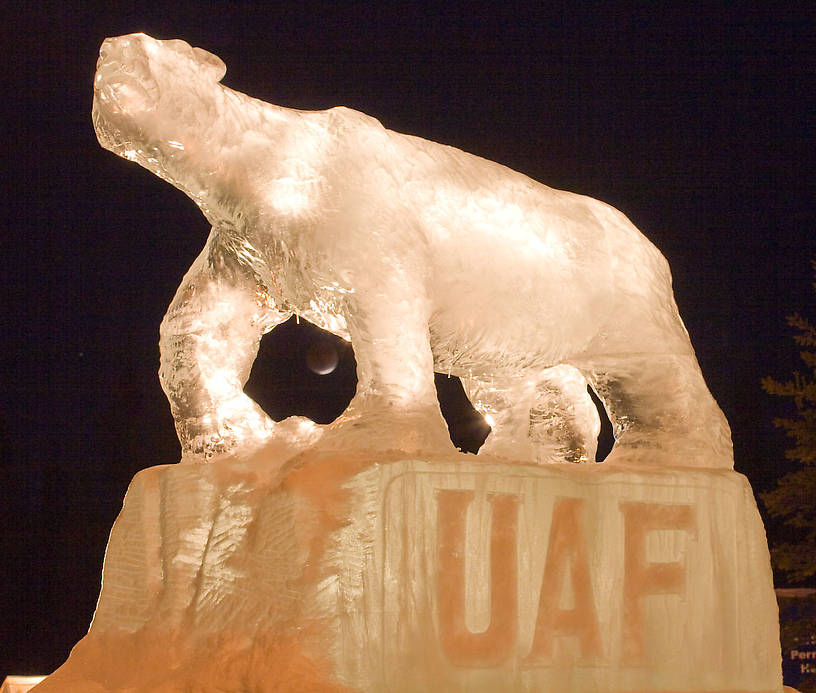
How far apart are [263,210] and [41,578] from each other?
6.91 metres

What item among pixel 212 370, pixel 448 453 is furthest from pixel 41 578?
pixel 448 453

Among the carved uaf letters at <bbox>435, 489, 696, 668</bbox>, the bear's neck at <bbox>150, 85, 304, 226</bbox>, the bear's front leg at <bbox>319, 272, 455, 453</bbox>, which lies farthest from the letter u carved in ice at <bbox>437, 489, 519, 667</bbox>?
Result: the bear's neck at <bbox>150, 85, 304, 226</bbox>

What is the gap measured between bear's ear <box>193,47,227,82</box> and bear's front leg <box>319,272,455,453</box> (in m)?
0.80

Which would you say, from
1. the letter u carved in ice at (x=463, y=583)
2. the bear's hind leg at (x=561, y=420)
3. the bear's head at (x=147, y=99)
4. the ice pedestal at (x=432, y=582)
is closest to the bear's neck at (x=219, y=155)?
the bear's head at (x=147, y=99)

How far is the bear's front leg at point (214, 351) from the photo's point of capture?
337cm

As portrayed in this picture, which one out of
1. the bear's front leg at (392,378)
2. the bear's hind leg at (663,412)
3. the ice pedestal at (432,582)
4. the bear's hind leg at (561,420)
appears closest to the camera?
the ice pedestal at (432,582)

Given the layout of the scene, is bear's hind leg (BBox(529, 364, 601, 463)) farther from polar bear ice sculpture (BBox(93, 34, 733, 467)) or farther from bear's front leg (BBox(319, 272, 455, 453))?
bear's front leg (BBox(319, 272, 455, 453))

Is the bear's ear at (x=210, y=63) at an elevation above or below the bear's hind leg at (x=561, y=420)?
above

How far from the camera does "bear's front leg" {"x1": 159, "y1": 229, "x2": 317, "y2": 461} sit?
337cm

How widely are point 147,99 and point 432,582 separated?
152 centimetres

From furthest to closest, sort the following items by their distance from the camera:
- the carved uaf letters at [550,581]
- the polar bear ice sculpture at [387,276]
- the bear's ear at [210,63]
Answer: the bear's ear at [210,63]
the polar bear ice sculpture at [387,276]
the carved uaf letters at [550,581]

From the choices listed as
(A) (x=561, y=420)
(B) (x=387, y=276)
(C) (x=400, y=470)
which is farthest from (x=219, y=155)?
(A) (x=561, y=420)

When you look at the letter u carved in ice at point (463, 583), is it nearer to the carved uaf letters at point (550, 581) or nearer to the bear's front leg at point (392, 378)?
the carved uaf letters at point (550, 581)

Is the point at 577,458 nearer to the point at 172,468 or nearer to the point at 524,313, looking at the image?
the point at 524,313
